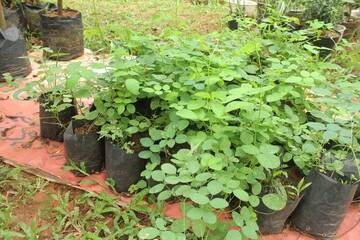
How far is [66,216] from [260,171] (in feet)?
3.33

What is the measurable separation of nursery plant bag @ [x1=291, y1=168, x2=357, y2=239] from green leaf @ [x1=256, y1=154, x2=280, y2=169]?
0.40 meters

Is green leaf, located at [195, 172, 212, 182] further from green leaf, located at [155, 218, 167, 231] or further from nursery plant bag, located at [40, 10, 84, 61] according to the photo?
nursery plant bag, located at [40, 10, 84, 61]

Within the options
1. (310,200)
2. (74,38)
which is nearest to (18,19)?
(74,38)

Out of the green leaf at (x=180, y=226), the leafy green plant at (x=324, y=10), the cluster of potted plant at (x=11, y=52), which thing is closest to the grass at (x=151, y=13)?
the leafy green plant at (x=324, y=10)

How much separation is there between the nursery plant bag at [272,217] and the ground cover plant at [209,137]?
0.04m

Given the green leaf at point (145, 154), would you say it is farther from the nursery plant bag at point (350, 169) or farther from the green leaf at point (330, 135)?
the nursery plant bag at point (350, 169)

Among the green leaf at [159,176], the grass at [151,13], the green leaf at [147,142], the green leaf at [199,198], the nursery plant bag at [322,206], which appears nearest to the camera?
the green leaf at [199,198]

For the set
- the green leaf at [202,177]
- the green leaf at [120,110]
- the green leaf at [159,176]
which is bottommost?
the green leaf at [159,176]

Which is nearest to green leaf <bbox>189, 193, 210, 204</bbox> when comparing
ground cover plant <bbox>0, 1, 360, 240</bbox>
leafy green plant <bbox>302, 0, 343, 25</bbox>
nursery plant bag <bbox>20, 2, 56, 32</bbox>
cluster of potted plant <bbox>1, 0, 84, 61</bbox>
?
ground cover plant <bbox>0, 1, 360, 240</bbox>

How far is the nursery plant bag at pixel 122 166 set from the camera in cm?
163

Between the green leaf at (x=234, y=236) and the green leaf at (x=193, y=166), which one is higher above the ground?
the green leaf at (x=193, y=166)

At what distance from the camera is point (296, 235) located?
1.55 meters

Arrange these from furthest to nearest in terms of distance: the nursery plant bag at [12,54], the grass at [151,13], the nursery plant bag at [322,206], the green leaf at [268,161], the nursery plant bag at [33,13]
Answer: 1. the grass at [151,13]
2. the nursery plant bag at [33,13]
3. the nursery plant bag at [12,54]
4. the nursery plant bag at [322,206]
5. the green leaf at [268,161]

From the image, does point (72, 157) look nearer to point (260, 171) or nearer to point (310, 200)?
point (260, 171)
